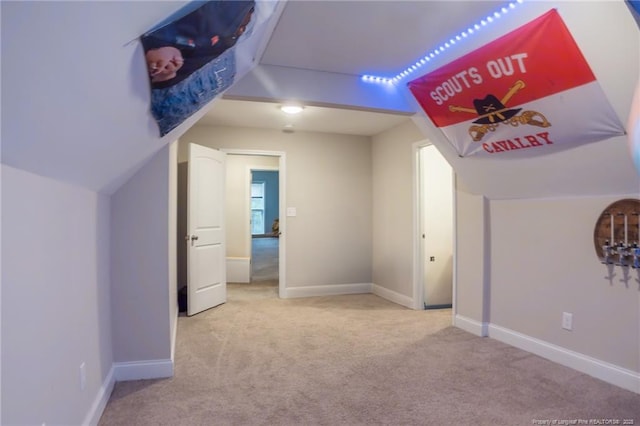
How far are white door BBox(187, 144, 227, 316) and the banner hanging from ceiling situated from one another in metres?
2.62

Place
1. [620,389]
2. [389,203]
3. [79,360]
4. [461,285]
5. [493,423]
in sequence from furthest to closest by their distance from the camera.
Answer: [389,203] → [461,285] → [620,389] → [493,423] → [79,360]

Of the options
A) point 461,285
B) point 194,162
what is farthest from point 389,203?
point 194,162

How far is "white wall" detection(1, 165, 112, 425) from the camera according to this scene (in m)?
1.16

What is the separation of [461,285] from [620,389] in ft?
4.82

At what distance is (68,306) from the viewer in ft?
5.53

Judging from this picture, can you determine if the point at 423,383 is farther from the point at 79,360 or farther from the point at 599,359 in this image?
the point at 79,360

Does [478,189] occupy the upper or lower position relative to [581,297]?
upper

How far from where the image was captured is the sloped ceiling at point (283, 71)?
2.99 feet

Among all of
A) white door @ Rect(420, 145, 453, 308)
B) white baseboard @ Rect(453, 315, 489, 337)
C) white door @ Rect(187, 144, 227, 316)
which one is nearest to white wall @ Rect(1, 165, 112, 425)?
white door @ Rect(187, 144, 227, 316)

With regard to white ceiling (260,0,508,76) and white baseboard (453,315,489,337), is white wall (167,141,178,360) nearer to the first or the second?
white ceiling (260,0,508,76)

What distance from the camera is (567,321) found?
283cm

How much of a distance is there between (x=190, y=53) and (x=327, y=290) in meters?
4.38

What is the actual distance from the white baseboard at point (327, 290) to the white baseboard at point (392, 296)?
16 cm

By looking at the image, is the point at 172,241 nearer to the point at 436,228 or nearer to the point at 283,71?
the point at 283,71
